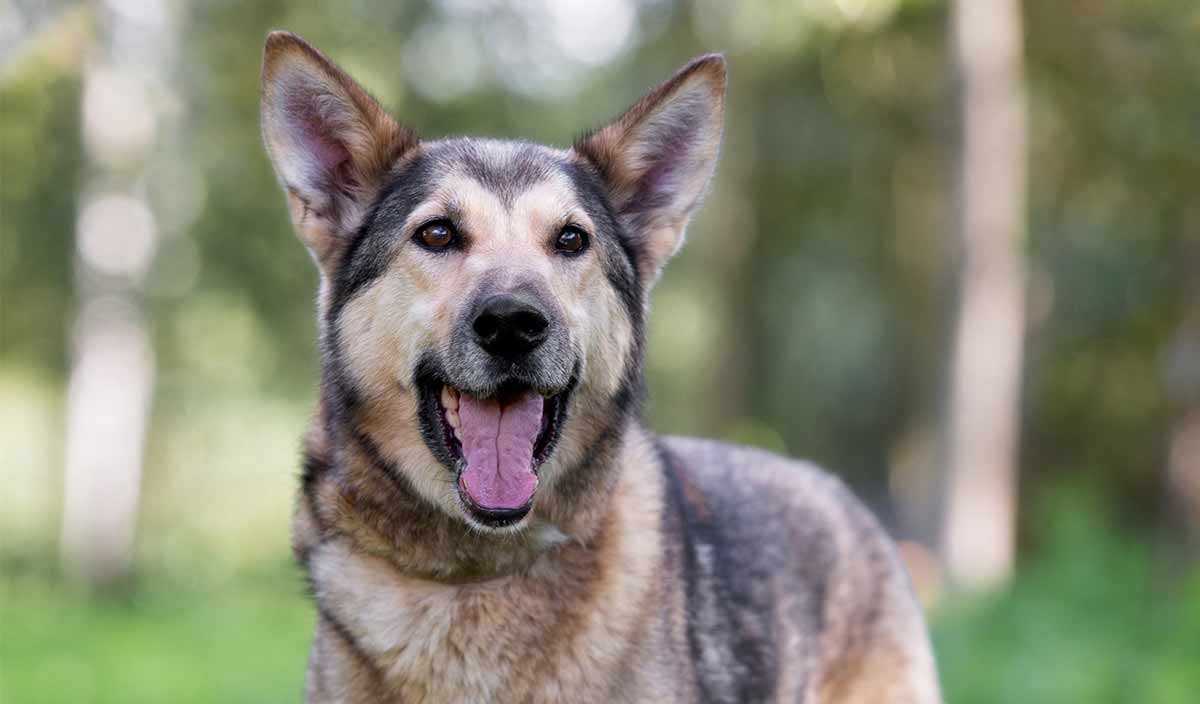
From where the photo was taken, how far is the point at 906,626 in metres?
4.80

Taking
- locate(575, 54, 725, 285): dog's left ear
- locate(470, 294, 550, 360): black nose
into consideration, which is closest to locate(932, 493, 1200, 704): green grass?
locate(575, 54, 725, 285): dog's left ear

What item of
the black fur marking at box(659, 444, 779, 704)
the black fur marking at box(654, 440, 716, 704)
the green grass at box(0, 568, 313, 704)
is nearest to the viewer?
the black fur marking at box(654, 440, 716, 704)

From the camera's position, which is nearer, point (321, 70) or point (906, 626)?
point (321, 70)

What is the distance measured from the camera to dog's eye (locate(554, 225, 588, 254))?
3973 mm

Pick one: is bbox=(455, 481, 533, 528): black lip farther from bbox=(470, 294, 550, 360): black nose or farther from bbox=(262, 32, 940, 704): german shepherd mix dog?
bbox=(470, 294, 550, 360): black nose

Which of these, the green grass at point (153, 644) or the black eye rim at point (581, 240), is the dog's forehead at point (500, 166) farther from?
the green grass at point (153, 644)

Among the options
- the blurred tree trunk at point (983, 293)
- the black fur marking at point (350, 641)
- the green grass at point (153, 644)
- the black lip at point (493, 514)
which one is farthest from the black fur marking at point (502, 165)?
the blurred tree trunk at point (983, 293)

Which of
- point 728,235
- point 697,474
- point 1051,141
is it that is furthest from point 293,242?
point 697,474

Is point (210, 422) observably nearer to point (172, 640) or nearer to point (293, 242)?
point (293, 242)

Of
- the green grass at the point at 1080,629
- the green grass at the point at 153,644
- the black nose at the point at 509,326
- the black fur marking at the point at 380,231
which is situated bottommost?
the green grass at the point at 153,644

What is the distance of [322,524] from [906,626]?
2.23 metres

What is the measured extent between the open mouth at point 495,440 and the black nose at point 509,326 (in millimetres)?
133

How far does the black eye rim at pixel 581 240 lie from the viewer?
3961 mm

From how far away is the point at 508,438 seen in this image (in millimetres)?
3617
